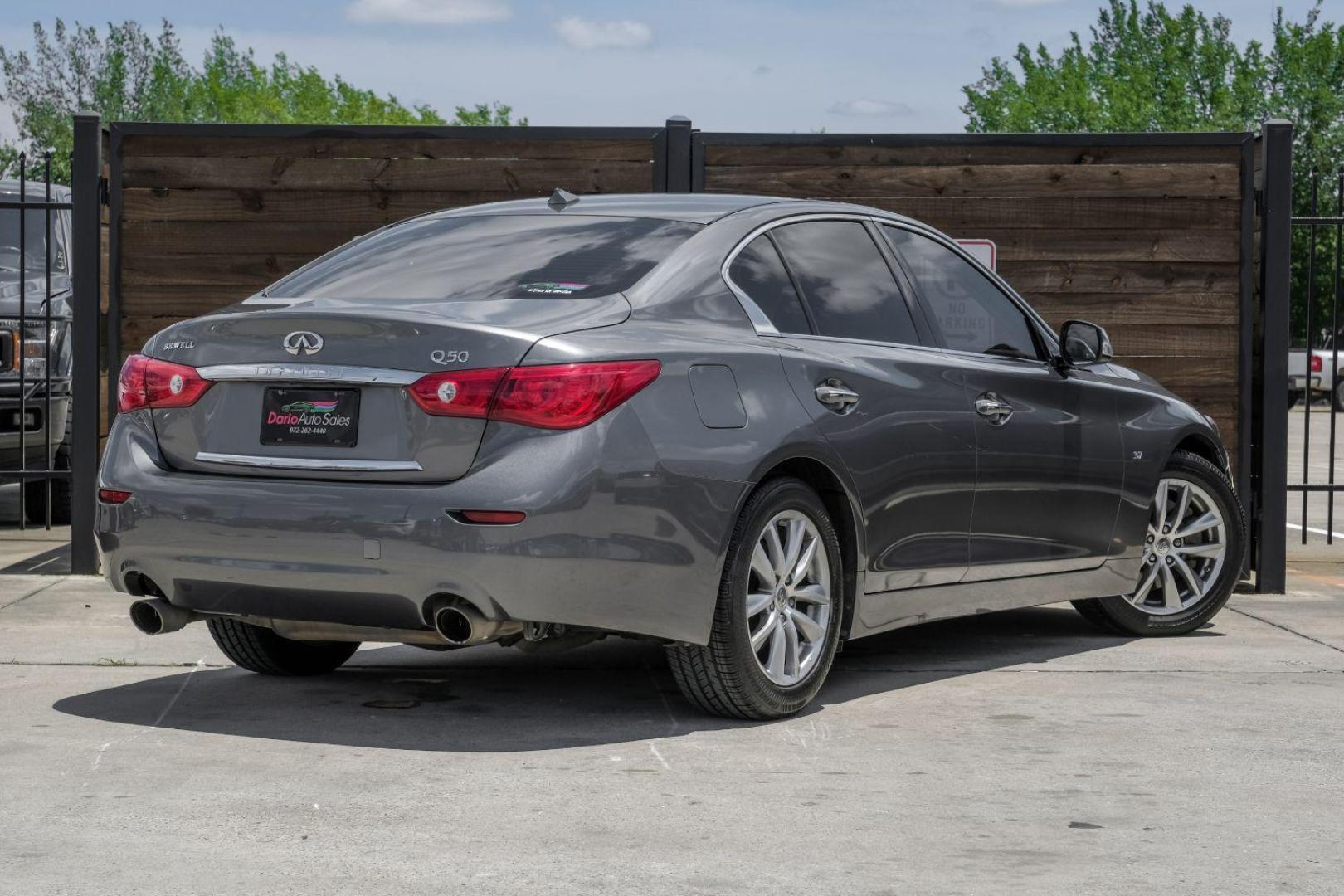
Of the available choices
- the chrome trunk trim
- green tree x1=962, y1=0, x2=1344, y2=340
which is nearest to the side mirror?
the chrome trunk trim

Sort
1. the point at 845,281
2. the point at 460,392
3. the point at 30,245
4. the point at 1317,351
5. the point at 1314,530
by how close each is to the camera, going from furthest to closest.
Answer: the point at 1317,351, the point at 1314,530, the point at 30,245, the point at 845,281, the point at 460,392

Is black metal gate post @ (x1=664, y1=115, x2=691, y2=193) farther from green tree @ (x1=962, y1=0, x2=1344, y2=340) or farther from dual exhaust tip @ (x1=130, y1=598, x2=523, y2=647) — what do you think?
green tree @ (x1=962, y1=0, x2=1344, y2=340)

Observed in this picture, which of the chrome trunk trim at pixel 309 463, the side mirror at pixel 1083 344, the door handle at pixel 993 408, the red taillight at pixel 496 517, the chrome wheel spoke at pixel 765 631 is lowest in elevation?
the chrome wheel spoke at pixel 765 631

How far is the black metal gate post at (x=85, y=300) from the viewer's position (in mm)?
9266

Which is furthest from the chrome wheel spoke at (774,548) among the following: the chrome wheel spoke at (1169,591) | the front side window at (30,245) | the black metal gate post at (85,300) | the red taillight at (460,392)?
the front side window at (30,245)

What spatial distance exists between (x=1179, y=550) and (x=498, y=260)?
3.38 meters

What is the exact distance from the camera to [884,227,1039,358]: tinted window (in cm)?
680

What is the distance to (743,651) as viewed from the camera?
18.4 ft

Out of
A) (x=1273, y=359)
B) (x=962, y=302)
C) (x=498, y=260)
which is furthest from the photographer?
(x=1273, y=359)

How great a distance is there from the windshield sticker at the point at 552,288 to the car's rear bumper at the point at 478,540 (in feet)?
1.83

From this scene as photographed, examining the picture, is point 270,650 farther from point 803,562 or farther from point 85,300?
point 85,300

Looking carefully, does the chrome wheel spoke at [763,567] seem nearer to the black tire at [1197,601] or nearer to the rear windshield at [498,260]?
the rear windshield at [498,260]

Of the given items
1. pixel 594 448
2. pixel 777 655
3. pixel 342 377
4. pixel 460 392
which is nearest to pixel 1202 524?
pixel 777 655

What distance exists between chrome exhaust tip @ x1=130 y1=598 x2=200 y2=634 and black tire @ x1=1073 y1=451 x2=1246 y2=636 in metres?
3.77
